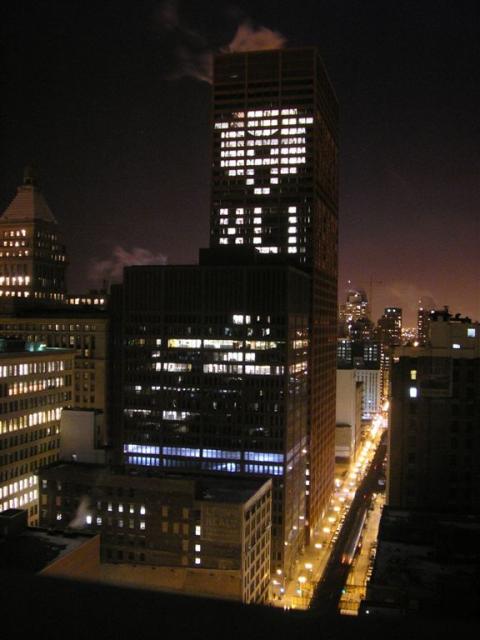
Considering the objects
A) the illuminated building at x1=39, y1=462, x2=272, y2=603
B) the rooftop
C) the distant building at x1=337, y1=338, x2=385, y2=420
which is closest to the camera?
the rooftop

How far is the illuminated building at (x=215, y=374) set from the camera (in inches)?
1148

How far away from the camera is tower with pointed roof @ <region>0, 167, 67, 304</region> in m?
43.9

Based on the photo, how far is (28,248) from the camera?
4403 cm

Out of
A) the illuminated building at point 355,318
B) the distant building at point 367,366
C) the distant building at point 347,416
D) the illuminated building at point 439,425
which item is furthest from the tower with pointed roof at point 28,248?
the illuminated building at point 355,318

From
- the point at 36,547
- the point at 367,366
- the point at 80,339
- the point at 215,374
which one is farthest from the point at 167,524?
the point at 367,366

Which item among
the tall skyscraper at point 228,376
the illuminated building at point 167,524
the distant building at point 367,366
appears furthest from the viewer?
the distant building at point 367,366

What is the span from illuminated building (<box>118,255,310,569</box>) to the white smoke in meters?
7.11

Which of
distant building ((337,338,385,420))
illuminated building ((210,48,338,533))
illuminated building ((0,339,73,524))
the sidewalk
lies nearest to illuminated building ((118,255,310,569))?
the sidewalk

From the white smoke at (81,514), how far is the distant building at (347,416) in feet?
97.2

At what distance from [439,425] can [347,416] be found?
30357 millimetres

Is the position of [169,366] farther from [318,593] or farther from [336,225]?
[336,225]

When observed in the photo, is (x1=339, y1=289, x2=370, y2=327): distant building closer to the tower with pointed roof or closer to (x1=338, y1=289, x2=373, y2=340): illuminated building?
(x1=338, y1=289, x2=373, y2=340): illuminated building

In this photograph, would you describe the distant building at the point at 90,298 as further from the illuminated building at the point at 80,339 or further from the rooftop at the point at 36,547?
the rooftop at the point at 36,547

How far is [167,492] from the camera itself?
71.3ft
